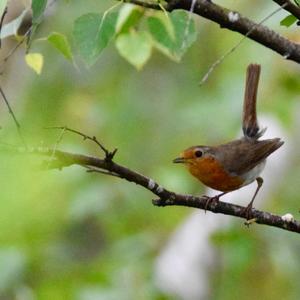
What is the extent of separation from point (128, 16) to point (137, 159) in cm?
553

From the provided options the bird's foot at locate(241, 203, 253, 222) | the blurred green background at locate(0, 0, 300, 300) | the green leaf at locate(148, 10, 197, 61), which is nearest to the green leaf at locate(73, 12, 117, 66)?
the green leaf at locate(148, 10, 197, 61)

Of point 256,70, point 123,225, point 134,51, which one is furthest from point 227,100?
point 134,51

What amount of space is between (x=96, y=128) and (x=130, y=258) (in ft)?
10.1

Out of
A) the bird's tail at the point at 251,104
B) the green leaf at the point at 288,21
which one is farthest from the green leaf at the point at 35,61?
the bird's tail at the point at 251,104

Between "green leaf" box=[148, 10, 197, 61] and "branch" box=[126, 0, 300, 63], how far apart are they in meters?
0.03

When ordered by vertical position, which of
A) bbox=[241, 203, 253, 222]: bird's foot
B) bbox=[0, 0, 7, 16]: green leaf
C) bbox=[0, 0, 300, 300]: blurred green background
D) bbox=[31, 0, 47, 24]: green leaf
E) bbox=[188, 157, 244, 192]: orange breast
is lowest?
bbox=[0, 0, 300, 300]: blurred green background

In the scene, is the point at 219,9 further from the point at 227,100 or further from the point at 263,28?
the point at 227,100

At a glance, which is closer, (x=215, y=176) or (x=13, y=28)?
(x=13, y=28)

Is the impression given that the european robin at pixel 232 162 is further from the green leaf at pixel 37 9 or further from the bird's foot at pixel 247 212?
the green leaf at pixel 37 9

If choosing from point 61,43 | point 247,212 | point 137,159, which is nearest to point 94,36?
point 61,43

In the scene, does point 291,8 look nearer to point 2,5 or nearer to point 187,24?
point 187,24

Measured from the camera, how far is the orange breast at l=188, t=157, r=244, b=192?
14.9 ft

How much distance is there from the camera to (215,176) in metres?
4.54

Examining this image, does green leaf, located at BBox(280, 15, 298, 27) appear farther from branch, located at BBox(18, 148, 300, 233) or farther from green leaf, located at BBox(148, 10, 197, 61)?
branch, located at BBox(18, 148, 300, 233)
